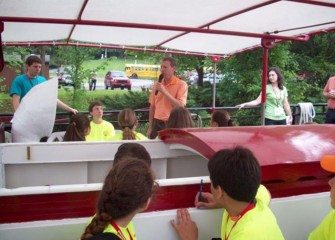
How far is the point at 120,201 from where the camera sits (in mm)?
1508

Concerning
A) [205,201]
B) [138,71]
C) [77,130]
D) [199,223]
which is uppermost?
[138,71]

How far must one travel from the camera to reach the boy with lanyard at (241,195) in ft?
5.54

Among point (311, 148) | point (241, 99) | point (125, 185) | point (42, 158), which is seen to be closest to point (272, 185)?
point (311, 148)

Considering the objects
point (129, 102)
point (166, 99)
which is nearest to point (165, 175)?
point (166, 99)

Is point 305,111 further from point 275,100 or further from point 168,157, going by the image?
point 168,157

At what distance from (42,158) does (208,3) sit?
74.3 inches

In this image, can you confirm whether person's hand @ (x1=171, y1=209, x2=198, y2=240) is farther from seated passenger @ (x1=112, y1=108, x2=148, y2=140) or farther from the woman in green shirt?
the woman in green shirt

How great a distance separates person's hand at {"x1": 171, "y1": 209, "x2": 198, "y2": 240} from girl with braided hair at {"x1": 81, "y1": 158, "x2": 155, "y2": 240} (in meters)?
0.45

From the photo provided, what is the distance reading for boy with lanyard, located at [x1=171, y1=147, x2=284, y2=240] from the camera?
5.54 feet

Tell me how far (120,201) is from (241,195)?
0.55 metres

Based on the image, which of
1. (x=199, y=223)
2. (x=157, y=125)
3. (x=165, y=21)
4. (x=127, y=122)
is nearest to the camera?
(x=199, y=223)

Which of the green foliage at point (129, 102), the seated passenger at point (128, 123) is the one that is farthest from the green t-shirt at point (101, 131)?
the green foliage at point (129, 102)

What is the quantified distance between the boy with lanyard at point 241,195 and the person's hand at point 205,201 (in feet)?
0.79

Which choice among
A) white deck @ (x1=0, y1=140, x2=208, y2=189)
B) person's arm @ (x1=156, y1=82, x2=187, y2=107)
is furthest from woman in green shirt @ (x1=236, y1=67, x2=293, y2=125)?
white deck @ (x1=0, y1=140, x2=208, y2=189)
